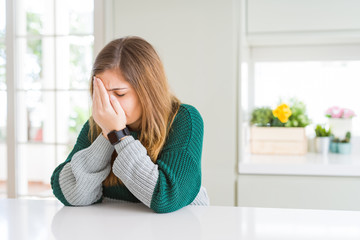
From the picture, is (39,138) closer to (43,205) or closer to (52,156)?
(52,156)

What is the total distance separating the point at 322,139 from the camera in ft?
7.68

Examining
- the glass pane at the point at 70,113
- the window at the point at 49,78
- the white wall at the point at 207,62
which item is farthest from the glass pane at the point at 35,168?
the white wall at the point at 207,62

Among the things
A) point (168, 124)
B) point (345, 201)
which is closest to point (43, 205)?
point (168, 124)

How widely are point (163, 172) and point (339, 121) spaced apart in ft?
5.76

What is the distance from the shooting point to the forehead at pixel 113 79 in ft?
3.60

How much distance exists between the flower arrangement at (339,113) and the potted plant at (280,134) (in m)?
0.21

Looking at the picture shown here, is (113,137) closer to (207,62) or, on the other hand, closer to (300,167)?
(207,62)

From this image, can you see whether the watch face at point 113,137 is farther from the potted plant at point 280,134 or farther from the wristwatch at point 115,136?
the potted plant at point 280,134

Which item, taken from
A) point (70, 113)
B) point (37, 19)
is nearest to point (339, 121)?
point (70, 113)

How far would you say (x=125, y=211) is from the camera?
0.96 meters

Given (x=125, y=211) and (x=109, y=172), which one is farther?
(x=109, y=172)

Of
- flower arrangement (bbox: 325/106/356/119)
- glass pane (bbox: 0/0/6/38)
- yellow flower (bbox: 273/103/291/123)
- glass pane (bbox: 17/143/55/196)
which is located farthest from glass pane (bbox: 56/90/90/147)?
flower arrangement (bbox: 325/106/356/119)

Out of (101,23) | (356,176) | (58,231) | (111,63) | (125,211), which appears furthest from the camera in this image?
(101,23)

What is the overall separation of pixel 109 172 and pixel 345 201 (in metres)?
1.36
